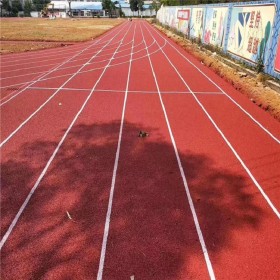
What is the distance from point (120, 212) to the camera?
453cm

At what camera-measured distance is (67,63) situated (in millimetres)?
14844

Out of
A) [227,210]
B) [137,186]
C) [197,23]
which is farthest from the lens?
[197,23]

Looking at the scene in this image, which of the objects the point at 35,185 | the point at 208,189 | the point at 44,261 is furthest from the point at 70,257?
the point at 208,189

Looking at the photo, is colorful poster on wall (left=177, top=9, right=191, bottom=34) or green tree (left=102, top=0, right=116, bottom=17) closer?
colorful poster on wall (left=177, top=9, right=191, bottom=34)

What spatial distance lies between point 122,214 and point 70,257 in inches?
38.6

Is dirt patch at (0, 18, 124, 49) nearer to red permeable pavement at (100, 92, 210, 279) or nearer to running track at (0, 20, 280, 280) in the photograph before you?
running track at (0, 20, 280, 280)

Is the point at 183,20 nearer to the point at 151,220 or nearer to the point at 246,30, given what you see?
the point at 246,30

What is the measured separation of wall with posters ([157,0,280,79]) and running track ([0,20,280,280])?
210 cm


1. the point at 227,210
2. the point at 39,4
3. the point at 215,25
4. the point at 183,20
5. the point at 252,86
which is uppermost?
the point at 39,4

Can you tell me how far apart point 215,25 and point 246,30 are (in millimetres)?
4286

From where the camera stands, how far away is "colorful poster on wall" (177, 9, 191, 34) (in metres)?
23.8

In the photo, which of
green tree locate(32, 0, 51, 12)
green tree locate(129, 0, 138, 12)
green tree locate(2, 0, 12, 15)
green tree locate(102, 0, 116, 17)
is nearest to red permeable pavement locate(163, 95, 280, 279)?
green tree locate(102, 0, 116, 17)

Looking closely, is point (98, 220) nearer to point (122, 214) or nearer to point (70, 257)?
point (122, 214)

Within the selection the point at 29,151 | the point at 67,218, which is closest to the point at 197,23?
the point at 29,151
